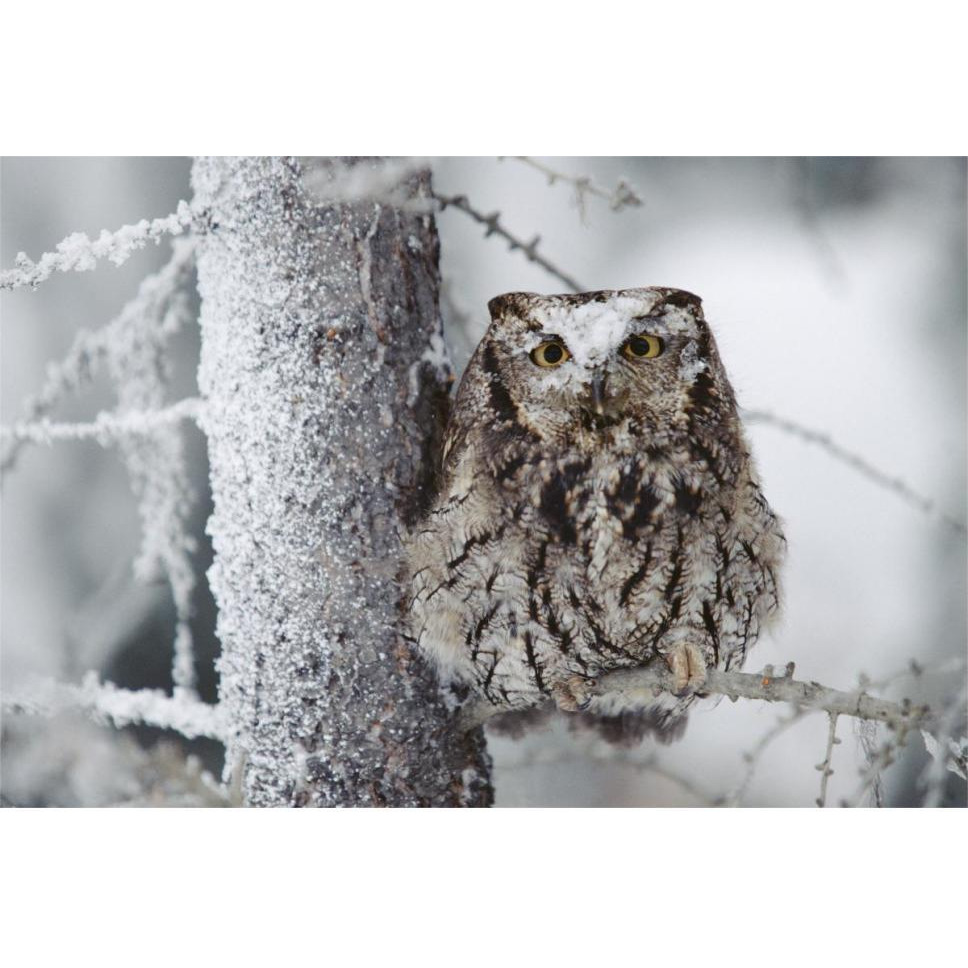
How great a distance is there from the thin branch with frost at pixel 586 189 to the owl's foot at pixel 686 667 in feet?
2.57

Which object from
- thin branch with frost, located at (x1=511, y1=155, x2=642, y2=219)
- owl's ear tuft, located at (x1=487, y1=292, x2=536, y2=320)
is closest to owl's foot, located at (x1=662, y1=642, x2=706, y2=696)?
owl's ear tuft, located at (x1=487, y1=292, x2=536, y2=320)

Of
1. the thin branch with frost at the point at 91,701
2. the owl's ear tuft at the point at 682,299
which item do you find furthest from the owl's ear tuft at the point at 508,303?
the thin branch with frost at the point at 91,701

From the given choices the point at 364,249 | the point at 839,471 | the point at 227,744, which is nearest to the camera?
the point at 364,249

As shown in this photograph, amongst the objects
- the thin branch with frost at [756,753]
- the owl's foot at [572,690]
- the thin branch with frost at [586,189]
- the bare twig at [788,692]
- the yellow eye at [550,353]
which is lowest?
the thin branch with frost at [756,753]

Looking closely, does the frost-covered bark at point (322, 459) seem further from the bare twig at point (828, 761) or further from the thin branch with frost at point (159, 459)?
the bare twig at point (828, 761)

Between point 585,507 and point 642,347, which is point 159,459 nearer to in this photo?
point 585,507

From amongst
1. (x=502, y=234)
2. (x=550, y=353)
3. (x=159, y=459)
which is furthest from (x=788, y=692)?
(x=159, y=459)

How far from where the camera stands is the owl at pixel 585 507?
1581 mm

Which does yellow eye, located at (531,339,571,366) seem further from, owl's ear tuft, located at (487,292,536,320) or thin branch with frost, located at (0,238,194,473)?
thin branch with frost, located at (0,238,194,473)

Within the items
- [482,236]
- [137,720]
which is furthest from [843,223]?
[137,720]

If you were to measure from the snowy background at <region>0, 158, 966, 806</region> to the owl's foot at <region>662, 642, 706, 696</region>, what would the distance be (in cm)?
26
